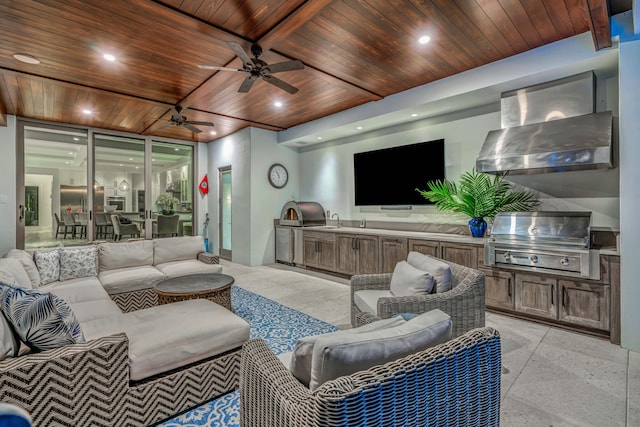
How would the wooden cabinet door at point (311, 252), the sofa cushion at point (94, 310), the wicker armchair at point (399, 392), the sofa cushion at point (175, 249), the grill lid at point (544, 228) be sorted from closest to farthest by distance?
the wicker armchair at point (399, 392) < the sofa cushion at point (94, 310) < the grill lid at point (544, 228) < the sofa cushion at point (175, 249) < the wooden cabinet door at point (311, 252)

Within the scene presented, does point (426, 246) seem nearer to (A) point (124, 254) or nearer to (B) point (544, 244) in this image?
(B) point (544, 244)

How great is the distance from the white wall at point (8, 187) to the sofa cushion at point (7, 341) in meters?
5.58

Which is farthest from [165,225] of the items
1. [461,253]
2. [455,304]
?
[455,304]

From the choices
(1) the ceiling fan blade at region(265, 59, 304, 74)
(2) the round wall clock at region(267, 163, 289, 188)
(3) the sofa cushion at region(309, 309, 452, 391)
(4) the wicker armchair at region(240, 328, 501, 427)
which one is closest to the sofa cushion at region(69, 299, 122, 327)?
(4) the wicker armchair at region(240, 328, 501, 427)

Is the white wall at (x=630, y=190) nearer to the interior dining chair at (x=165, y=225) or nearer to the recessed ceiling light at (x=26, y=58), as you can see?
A: the recessed ceiling light at (x=26, y=58)

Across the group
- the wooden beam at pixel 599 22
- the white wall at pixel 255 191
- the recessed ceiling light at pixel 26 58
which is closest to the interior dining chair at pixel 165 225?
the white wall at pixel 255 191

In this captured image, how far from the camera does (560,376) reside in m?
2.32

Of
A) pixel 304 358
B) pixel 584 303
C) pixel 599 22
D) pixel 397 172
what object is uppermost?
pixel 599 22

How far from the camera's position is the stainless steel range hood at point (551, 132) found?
3.00 metres

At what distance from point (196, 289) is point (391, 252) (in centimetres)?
278

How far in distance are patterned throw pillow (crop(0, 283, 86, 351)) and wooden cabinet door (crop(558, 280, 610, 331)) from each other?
4.02m

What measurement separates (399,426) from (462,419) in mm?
→ 332

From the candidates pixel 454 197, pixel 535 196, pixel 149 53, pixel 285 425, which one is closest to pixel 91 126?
pixel 149 53

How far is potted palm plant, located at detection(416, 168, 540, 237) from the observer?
388cm
